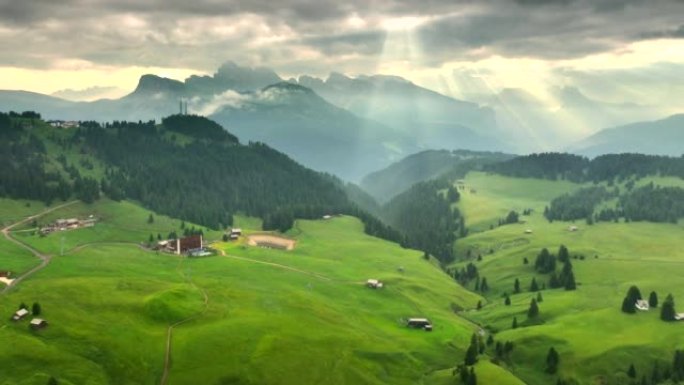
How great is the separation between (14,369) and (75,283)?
173ft

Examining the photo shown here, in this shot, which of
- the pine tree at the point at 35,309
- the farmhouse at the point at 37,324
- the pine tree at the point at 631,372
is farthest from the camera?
the pine tree at the point at 631,372

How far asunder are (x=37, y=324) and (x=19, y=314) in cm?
668

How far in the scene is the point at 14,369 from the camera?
11788 cm

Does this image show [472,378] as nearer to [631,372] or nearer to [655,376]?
[631,372]

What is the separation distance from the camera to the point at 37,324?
135000 millimetres

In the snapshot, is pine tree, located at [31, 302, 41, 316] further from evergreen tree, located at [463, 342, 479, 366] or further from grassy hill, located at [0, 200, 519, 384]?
evergreen tree, located at [463, 342, 479, 366]

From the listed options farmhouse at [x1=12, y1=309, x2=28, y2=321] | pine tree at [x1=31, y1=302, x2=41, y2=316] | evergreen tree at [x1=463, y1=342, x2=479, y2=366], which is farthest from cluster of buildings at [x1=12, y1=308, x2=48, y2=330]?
evergreen tree at [x1=463, y1=342, x2=479, y2=366]

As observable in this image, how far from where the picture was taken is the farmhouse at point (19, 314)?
13732 cm

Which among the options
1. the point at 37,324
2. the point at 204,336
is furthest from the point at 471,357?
the point at 37,324

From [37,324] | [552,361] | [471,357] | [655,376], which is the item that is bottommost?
[655,376]

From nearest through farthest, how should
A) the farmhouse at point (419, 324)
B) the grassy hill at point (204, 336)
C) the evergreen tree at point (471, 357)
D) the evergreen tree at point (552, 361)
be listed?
the grassy hill at point (204, 336)
the evergreen tree at point (471, 357)
the evergreen tree at point (552, 361)
the farmhouse at point (419, 324)

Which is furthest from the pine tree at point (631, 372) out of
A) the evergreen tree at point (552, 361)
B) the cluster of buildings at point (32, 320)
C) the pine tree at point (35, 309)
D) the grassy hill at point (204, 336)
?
the pine tree at point (35, 309)

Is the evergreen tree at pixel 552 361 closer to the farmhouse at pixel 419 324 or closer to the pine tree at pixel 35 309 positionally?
the farmhouse at pixel 419 324

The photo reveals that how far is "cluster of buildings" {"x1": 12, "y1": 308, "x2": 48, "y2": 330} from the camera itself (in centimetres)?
13488
